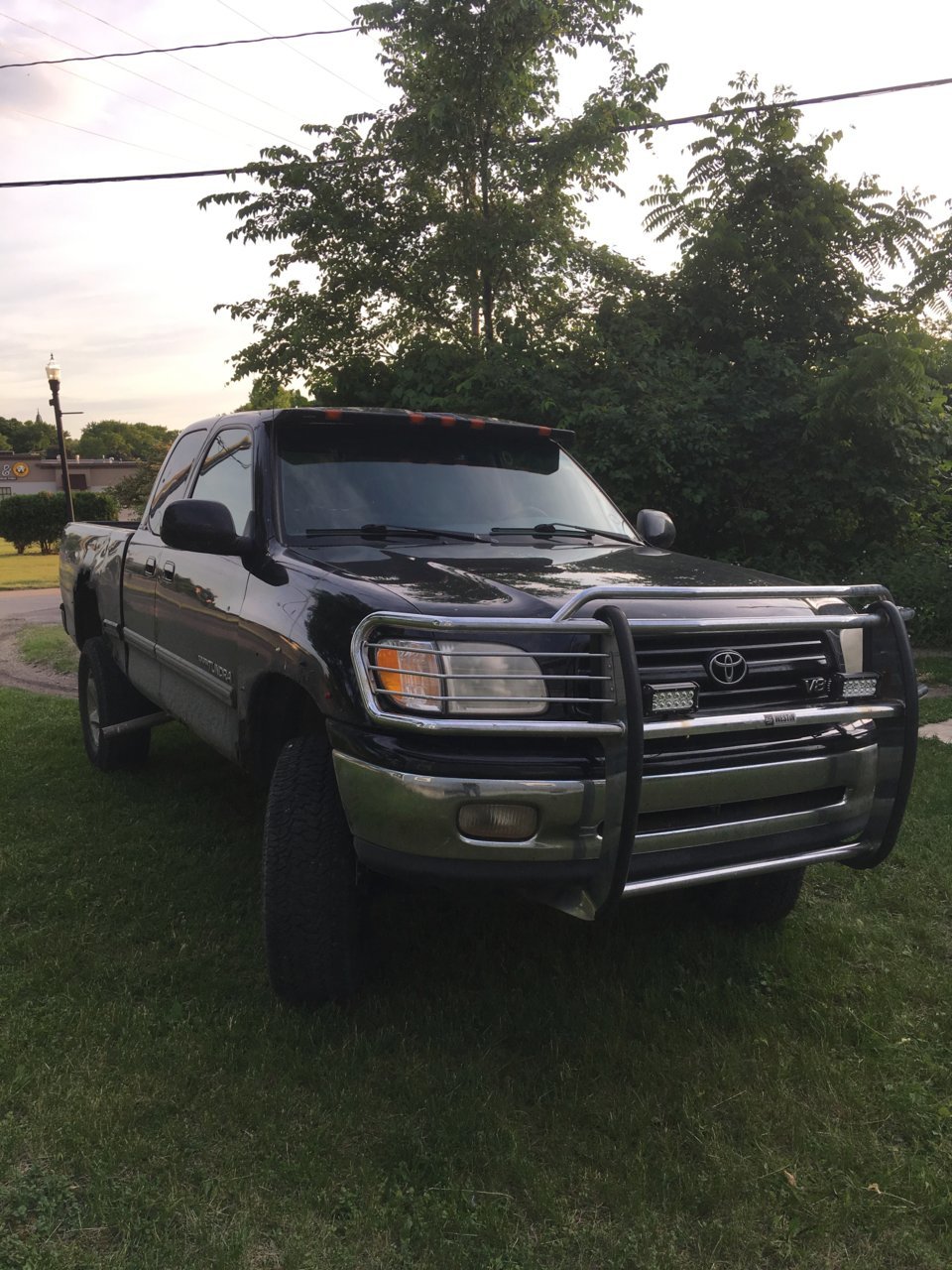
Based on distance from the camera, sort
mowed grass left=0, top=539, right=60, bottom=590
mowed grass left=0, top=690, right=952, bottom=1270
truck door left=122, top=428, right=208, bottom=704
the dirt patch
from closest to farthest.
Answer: mowed grass left=0, top=690, right=952, bottom=1270 < truck door left=122, top=428, right=208, bottom=704 < the dirt patch < mowed grass left=0, top=539, right=60, bottom=590

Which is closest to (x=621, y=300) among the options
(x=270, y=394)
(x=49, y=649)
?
(x=270, y=394)

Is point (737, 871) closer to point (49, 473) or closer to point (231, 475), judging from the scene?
point (231, 475)

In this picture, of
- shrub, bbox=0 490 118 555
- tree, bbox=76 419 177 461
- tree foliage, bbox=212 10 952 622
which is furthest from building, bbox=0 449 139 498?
tree foliage, bbox=212 10 952 622

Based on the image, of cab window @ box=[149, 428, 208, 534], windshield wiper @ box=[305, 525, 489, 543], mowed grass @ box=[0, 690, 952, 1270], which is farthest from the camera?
cab window @ box=[149, 428, 208, 534]

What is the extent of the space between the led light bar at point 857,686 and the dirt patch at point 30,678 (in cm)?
731

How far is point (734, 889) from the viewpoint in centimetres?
371

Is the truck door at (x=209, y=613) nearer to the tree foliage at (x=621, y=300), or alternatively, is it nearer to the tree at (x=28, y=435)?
the tree foliage at (x=621, y=300)

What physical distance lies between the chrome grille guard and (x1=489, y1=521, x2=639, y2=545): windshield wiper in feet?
3.86

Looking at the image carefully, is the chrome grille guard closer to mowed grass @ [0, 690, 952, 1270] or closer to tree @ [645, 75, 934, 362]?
mowed grass @ [0, 690, 952, 1270]

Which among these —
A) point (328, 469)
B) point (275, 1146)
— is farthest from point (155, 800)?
point (275, 1146)

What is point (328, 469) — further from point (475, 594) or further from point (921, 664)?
point (921, 664)

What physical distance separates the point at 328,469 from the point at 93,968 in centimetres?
204

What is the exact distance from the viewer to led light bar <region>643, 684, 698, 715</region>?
255 centimetres

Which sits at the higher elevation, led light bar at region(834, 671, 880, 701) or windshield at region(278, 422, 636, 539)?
windshield at region(278, 422, 636, 539)
